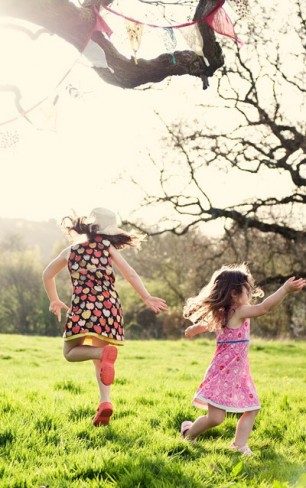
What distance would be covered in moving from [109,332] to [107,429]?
0.70 meters

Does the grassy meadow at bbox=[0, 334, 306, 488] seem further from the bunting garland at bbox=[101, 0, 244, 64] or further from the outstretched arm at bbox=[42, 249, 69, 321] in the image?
the bunting garland at bbox=[101, 0, 244, 64]

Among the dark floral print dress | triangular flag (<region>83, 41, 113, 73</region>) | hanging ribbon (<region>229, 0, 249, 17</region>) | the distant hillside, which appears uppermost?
the distant hillside

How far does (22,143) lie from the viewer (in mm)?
6109

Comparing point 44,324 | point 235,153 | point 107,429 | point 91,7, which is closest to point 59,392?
point 107,429

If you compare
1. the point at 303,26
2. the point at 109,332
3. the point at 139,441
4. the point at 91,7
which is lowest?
the point at 139,441

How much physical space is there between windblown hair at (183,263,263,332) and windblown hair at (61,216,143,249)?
73 cm

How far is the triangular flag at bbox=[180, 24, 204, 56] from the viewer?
5.55 metres

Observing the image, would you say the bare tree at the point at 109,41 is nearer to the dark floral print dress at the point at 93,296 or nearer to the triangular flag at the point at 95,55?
the triangular flag at the point at 95,55

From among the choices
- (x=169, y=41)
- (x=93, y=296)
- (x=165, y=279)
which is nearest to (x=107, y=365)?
(x=93, y=296)

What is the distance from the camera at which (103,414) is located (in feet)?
15.9

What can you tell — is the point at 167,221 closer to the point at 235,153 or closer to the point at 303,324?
the point at 235,153

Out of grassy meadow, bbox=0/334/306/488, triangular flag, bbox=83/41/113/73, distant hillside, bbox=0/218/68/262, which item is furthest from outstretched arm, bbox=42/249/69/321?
distant hillside, bbox=0/218/68/262

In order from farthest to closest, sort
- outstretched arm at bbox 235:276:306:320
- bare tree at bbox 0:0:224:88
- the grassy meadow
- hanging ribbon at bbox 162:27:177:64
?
hanging ribbon at bbox 162:27:177:64 → bare tree at bbox 0:0:224:88 → outstretched arm at bbox 235:276:306:320 → the grassy meadow

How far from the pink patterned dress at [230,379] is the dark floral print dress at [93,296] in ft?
2.50
